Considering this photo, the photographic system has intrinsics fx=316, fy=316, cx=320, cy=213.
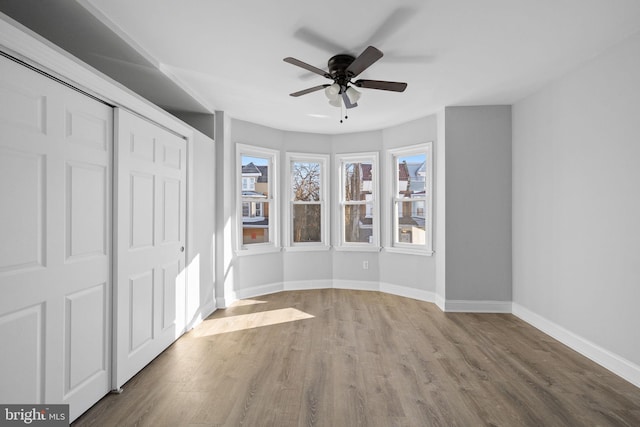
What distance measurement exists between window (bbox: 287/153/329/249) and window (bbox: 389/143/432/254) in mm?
1196

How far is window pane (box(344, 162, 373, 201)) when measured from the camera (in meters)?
5.44

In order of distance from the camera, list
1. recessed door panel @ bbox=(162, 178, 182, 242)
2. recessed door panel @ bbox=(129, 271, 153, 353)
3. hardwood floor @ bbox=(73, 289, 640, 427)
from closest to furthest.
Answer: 1. hardwood floor @ bbox=(73, 289, 640, 427)
2. recessed door panel @ bbox=(129, 271, 153, 353)
3. recessed door panel @ bbox=(162, 178, 182, 242)

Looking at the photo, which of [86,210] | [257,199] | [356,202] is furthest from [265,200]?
[86,210]

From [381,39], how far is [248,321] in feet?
10.8

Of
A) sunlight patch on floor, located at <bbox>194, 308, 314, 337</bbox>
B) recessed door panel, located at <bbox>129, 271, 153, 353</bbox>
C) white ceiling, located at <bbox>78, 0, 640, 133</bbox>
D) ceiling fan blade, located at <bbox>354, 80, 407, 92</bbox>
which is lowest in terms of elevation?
A: sunlight patch on floor, located at <bbox>194, 308, 314, 337</bbox>

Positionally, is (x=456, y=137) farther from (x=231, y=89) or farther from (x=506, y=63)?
(x=231, y=89)

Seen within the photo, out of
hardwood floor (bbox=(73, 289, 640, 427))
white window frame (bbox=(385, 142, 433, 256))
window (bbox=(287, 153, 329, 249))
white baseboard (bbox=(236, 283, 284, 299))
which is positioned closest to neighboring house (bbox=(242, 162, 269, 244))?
window (bbox=(287, 153, 329, 249))

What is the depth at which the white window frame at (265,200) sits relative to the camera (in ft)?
15.5

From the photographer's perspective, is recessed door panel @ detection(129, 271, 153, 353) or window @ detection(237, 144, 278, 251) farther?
window @ detection(237, 144, 278, 251)

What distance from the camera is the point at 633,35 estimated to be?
8.21ft

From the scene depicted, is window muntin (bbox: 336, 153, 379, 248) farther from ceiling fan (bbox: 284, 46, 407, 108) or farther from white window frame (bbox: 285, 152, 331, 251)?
ceiling fan (bbox: 284, 46, 407, 108)

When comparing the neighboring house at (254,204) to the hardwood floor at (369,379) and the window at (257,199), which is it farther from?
the hardwood floor at (369,379)

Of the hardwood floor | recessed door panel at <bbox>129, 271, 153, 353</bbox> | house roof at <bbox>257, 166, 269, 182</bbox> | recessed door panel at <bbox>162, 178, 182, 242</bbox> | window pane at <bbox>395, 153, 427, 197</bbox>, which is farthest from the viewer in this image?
house roof at <bbox>257, 166, 269, 182</bbox>

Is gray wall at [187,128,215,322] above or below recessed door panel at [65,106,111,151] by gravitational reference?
below
